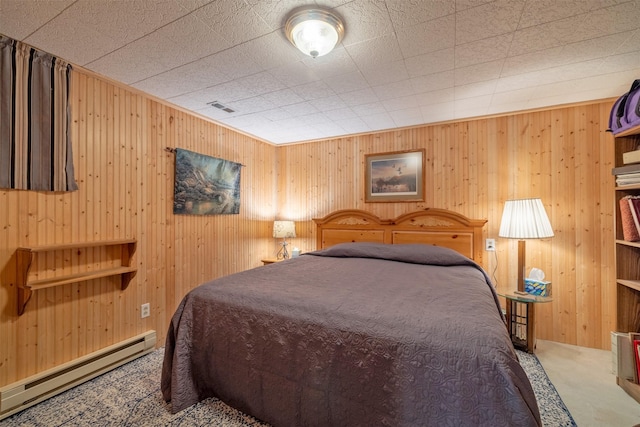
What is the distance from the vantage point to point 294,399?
1.41m

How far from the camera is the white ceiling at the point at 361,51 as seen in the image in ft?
4.91

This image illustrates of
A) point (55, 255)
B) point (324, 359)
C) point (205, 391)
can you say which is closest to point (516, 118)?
point (324, 359)

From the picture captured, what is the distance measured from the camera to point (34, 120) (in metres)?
1.87

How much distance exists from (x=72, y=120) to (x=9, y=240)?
0.92m

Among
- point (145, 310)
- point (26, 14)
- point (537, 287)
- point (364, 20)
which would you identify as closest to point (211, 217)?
point (145, 310)

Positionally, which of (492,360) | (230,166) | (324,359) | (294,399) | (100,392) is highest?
(230,166)

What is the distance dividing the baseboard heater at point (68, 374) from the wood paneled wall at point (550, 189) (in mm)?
2904

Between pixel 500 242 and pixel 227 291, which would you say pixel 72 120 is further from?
pixel 500 242

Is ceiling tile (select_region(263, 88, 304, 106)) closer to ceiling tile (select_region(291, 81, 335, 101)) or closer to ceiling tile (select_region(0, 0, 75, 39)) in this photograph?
ceiling tile (select_region(291, 81, 335, 101))

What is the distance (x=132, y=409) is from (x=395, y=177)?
324 centimetres

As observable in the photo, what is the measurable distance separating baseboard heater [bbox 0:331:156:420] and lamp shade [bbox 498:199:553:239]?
3.48 m

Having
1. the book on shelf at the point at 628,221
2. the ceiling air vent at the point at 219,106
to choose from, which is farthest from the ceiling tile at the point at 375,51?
the book on shelf at the point at 628,221

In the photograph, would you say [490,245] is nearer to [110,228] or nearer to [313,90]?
[313,90]

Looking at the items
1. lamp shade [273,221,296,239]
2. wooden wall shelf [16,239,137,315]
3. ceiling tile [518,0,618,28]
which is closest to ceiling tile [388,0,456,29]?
ceiling tile [518,0,618,28]
